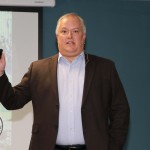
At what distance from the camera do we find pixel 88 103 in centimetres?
196

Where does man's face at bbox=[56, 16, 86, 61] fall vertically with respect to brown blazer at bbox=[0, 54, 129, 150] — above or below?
above

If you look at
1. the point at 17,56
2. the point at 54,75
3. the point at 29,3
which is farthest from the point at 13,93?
the point at 29,3

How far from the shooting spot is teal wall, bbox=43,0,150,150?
3.66 m

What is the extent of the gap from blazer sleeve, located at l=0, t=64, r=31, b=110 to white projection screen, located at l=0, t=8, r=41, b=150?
4.37 feet

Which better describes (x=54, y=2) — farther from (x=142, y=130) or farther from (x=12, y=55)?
(x=142, y=130)

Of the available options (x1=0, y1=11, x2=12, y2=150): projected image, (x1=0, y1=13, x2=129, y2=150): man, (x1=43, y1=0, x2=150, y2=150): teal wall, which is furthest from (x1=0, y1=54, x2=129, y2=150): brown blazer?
(x1=43, y1=0, x2=150, y2=150): teal wall

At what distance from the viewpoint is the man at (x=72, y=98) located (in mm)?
1961

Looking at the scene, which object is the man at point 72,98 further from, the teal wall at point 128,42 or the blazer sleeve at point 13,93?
the teal wall at point 128,42

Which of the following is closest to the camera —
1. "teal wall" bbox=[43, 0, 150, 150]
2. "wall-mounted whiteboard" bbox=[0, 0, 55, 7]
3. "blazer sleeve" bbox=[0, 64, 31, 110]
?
"blazer sleeve" bbox=[0, 64, 31, 110]

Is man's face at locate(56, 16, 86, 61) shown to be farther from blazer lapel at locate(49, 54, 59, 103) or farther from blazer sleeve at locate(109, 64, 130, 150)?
blazer sleeve at locate(109, 64, 130, 150)

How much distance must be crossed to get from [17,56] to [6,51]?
0.40ft

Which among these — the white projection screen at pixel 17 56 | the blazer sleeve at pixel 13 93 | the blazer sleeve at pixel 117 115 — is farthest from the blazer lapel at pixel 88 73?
the white projection screen at pixel 17 56

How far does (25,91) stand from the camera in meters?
2.10

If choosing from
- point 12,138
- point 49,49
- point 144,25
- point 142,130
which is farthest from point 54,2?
point 142,130
